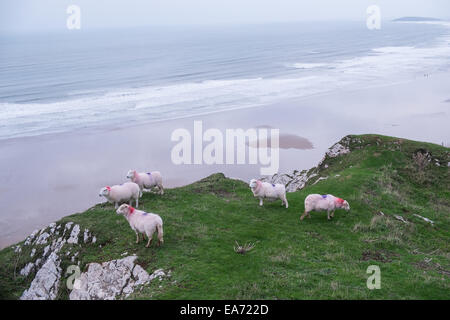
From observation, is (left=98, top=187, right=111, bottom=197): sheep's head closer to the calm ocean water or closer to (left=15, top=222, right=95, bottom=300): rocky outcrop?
(left=15, top=222, right=95, bottom=300): rocky outcrop

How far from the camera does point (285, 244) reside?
16938 millimetres

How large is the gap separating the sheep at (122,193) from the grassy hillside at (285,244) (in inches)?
35.2

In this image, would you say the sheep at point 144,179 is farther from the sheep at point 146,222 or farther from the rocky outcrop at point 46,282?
the rocky outcrop at point 46,282

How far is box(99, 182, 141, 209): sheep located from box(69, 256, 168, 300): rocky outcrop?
15.2 feet

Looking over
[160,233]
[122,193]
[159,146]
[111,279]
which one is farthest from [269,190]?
[159,146]

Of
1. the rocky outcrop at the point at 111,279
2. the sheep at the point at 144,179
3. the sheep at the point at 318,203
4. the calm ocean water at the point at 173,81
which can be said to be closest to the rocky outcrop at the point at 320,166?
the sheep at the point at 318,203

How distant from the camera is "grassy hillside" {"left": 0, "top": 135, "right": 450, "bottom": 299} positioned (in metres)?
13.3

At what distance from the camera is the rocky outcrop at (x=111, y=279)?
14.4 meters

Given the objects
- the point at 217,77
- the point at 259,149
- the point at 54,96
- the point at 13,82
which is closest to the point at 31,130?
the point at 54,96

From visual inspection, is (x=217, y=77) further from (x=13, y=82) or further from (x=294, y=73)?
(x=13, y=82)

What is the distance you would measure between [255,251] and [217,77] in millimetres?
78123

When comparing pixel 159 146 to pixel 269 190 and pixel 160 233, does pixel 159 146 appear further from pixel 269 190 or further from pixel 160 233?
pixel 160 233
